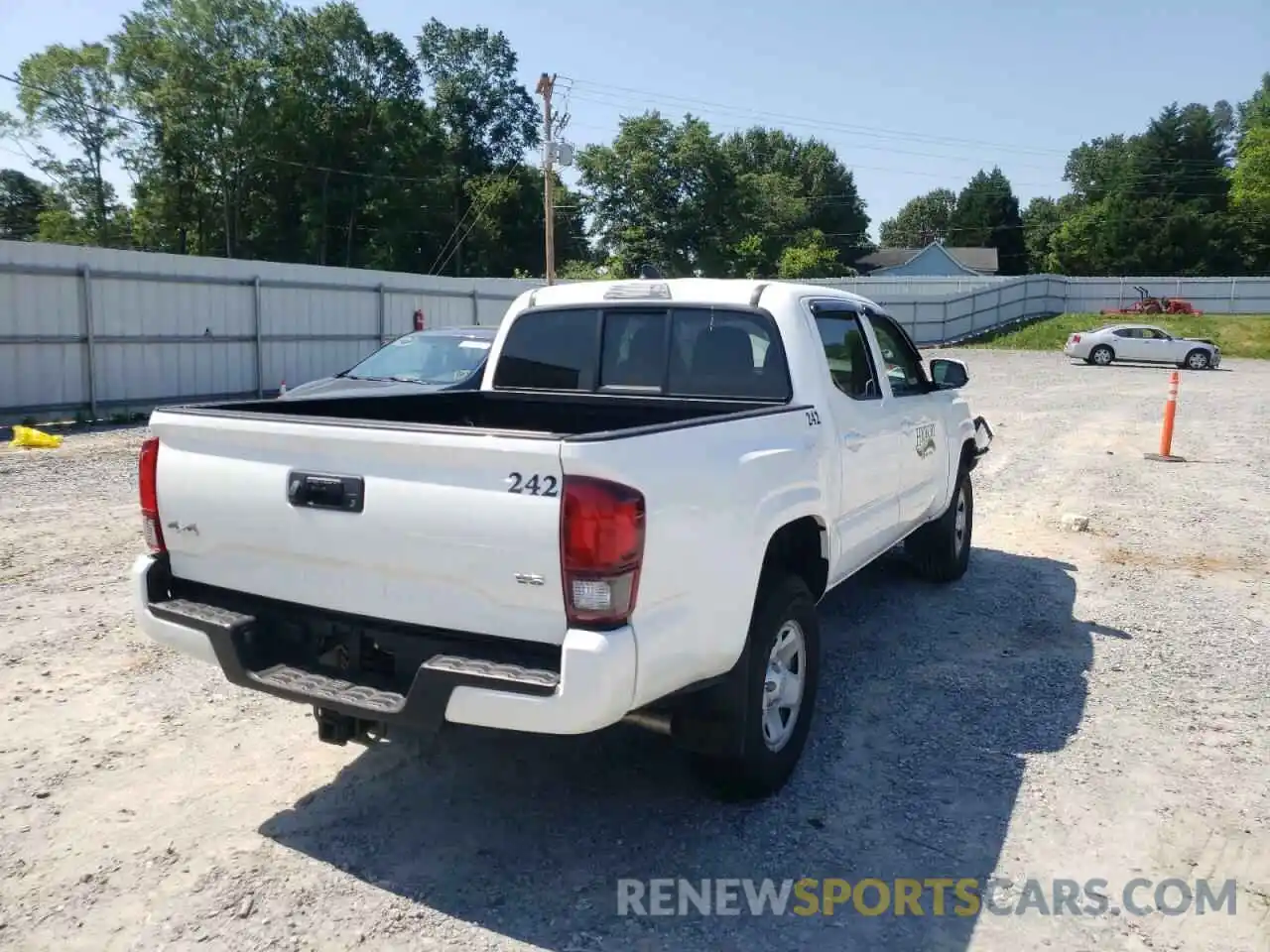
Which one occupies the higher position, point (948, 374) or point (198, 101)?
point (198, 101)

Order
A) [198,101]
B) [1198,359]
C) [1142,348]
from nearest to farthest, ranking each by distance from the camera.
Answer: [1198,359] → [1142,348] → [198,101]

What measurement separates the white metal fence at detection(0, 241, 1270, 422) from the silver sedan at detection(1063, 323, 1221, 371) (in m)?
19.6

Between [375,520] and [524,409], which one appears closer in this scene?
[375,520]

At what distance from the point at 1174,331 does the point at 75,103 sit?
54.1m

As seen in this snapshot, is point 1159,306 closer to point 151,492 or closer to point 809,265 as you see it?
point 809,265

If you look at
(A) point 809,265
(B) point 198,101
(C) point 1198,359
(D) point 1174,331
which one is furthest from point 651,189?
(C) point 1198,359

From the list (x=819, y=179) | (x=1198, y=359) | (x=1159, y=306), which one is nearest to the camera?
(x=1198, y=359)

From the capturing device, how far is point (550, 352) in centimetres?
522

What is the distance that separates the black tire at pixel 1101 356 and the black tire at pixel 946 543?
93.6 ft

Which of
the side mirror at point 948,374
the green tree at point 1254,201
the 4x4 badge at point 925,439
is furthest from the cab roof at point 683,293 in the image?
the green tree at point 1254,201

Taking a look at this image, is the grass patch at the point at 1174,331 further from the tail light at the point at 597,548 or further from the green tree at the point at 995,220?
the green tree at the point at 995,220

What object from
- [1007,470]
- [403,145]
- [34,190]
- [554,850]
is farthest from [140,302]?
[34,190]

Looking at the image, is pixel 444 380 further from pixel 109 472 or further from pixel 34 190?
pixel 34 190

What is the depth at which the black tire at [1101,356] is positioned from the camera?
107ft
